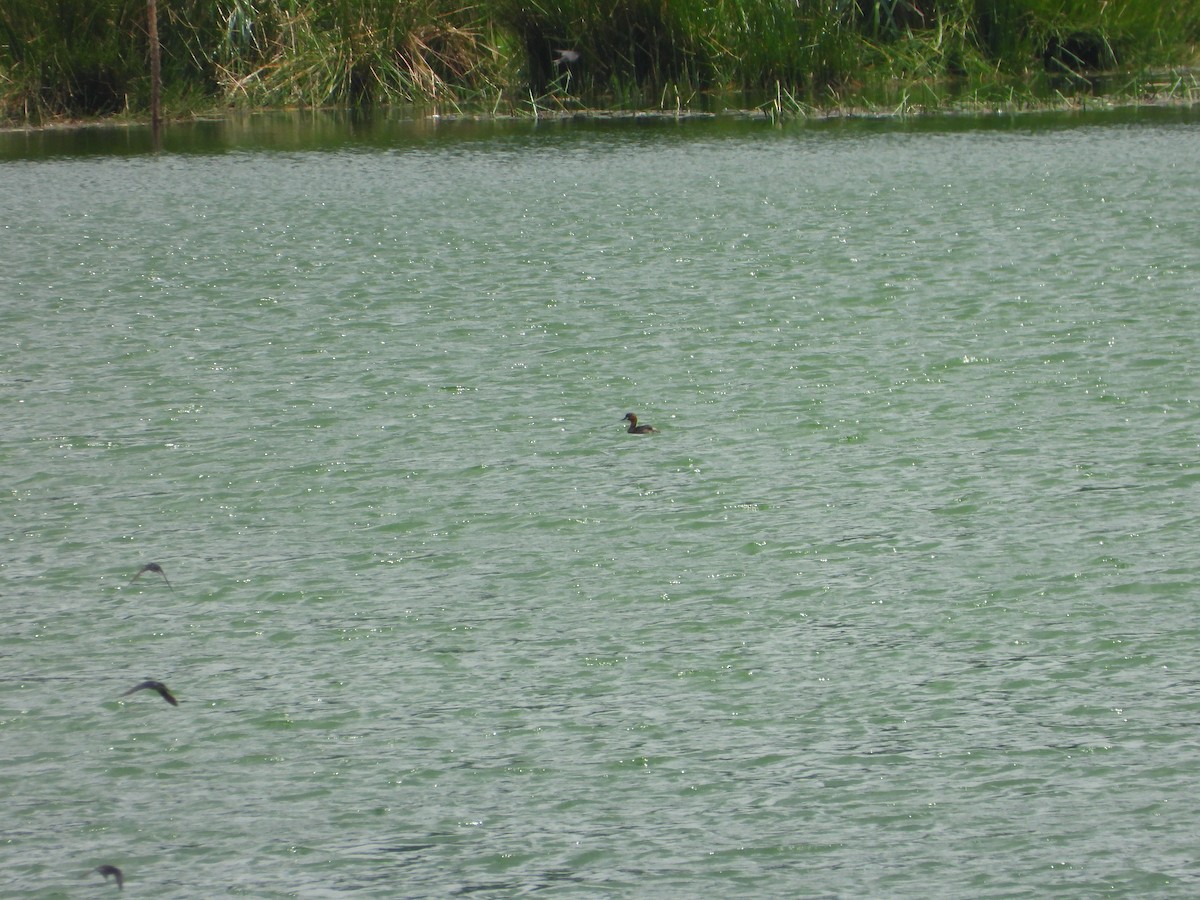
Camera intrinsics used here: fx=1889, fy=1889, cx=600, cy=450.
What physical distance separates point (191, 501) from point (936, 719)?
1431mm

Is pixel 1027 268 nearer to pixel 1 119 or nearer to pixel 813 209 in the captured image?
pixel 813 209

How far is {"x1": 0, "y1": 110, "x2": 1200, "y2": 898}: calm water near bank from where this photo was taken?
A: 6.29ft

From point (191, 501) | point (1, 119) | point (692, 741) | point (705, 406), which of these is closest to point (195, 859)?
point (692, 741)

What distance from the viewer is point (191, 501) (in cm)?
310

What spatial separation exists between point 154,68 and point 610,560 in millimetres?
7165

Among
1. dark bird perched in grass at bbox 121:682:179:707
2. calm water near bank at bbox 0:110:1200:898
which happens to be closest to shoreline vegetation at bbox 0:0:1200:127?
calm water near bank at bbox 0:110:1200:898

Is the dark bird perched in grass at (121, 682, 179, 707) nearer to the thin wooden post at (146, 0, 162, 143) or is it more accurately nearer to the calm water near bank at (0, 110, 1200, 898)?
the calm water near bank at (0, 110, 1200, 898)

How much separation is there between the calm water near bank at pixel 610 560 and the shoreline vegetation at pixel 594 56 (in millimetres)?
3584

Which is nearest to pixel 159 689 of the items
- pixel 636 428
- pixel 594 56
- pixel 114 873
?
pixel 114 873

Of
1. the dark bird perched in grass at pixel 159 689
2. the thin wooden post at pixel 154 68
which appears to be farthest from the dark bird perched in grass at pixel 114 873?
the thin wooden post at pixel 154 68

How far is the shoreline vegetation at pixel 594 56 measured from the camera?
899cm

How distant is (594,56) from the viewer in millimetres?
9312

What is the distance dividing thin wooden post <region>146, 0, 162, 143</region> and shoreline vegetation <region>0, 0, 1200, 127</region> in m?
0.23

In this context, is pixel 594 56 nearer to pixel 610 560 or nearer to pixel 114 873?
pixel 610 560
